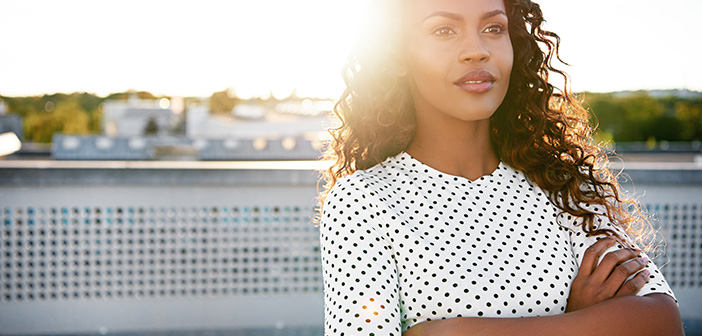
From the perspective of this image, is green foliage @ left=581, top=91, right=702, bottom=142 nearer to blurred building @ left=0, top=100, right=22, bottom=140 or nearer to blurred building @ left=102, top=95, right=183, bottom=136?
blurred building @ left=102, top=95, right=183, bottom=136

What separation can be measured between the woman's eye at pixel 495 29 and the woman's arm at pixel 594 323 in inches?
22.0

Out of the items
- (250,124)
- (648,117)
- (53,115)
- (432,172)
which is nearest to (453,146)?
(432,172)

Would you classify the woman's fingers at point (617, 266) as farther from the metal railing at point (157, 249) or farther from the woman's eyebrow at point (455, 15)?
the metal railing at point (157, 249)

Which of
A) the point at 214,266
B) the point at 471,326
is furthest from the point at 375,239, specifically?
the point at 214,266

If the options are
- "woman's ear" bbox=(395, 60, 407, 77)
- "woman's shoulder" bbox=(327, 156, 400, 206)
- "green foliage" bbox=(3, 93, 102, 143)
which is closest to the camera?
"woman's shoulder" bbox=(327, 156, 400, 206)

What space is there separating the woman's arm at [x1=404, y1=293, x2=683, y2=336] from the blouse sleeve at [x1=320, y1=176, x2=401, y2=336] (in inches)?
3.8

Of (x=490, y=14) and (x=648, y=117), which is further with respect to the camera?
(x=648, y=117)

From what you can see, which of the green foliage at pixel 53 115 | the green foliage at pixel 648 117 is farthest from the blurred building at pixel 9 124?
the green foliage at pixel 648 117

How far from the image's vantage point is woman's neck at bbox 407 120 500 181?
130 centimetres

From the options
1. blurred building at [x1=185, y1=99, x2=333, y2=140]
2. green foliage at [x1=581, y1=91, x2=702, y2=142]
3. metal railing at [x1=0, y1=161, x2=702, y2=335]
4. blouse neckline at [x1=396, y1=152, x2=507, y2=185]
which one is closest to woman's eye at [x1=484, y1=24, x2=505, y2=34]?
blouse neckline at [x1=396, y1=152, x2=507, y2=185]

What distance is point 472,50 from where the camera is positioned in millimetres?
1173

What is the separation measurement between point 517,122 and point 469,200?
0.27 metres

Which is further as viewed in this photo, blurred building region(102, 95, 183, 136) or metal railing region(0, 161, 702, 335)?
blurred building region(102, 95, 183, 136)

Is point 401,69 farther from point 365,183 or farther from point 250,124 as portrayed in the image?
point 250,124
